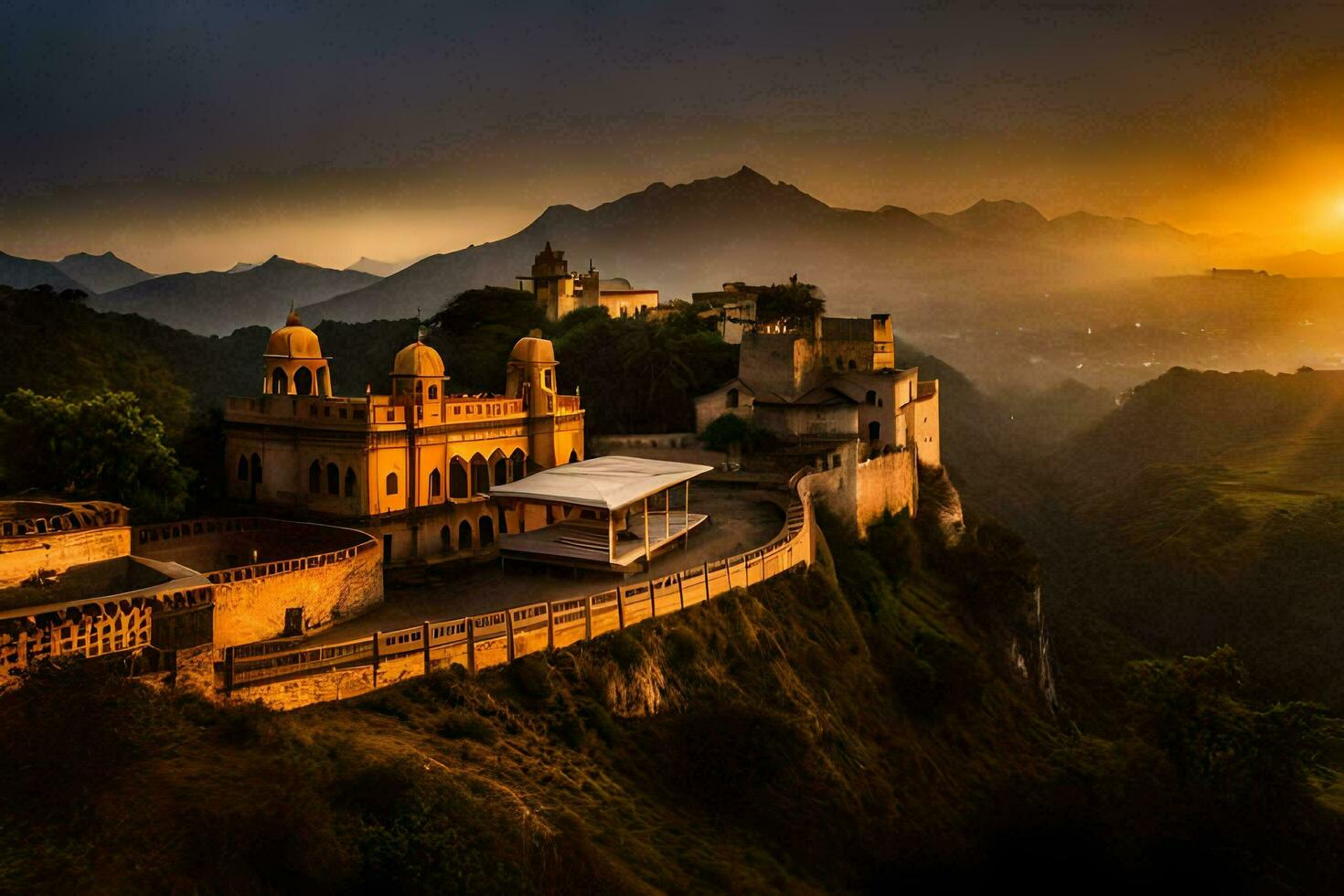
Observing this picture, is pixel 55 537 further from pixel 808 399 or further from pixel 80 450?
pixel 808 399

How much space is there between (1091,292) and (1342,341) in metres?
36.3

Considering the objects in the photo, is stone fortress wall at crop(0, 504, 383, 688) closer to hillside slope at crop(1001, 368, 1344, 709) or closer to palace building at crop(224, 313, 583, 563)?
palace building at crop(224, 313, 583, 563)

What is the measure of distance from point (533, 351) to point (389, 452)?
7412mm

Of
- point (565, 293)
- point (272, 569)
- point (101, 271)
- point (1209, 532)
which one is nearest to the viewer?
point (272, 569)

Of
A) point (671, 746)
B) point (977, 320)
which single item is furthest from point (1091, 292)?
point (671, 746)

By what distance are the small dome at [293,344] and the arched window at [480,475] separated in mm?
5879

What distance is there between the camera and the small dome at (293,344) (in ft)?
110

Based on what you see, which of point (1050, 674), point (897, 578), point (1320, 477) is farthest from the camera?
point (1320, 477)

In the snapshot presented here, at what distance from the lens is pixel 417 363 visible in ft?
104

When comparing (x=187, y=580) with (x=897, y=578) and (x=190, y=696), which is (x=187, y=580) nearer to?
(x=190, y=696)

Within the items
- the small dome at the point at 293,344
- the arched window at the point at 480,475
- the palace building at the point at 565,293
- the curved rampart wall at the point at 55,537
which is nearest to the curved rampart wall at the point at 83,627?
the curved rampart wall at the point at 55,537

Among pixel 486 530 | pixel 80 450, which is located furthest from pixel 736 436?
pixel 80 450

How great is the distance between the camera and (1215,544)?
71750mm

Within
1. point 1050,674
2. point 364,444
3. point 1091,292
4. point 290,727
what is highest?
point 1091,292
